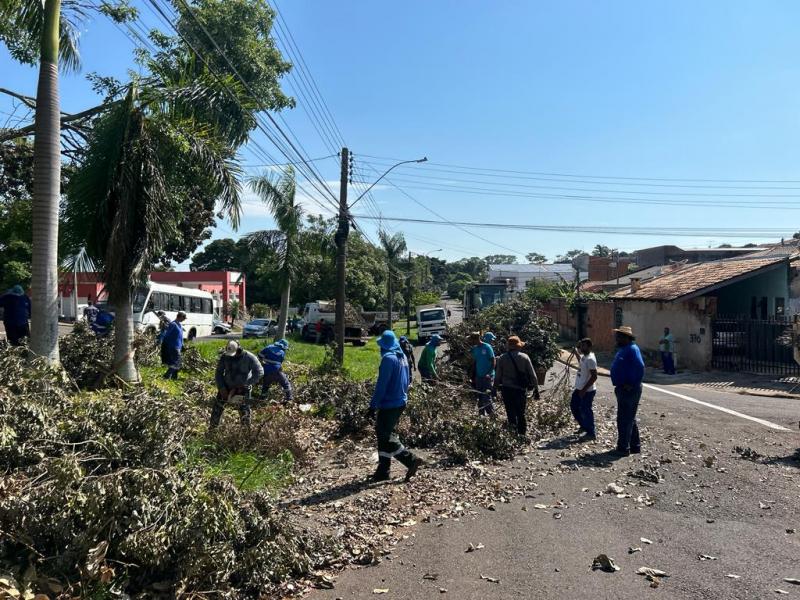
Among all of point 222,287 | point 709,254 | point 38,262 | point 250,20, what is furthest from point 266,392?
point 222,287

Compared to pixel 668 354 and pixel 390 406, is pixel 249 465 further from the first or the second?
pixel 668 354

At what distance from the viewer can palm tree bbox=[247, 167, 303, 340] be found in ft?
71.2

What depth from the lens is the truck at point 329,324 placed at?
109 ft

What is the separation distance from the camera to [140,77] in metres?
10.4

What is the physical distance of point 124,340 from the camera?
10.9 meters

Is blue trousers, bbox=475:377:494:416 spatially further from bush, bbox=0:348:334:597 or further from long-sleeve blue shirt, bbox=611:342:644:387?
bush, bbox=0:348:334:597

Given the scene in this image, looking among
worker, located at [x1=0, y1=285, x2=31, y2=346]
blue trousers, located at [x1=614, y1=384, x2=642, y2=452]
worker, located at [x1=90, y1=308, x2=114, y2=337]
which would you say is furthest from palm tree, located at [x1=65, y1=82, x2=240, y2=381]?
blue trousers, located at [x1=614, y1=384, x2=642, y2=452]

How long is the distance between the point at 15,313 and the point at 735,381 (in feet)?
60.5

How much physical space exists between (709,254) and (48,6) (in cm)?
4472

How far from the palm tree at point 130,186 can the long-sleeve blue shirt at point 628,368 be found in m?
7.46

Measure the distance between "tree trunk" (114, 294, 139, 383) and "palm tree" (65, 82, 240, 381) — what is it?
0.02 metres

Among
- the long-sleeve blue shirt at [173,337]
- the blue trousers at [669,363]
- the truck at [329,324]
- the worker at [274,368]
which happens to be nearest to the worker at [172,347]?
the long-sleeve blue shirt at [173,337]

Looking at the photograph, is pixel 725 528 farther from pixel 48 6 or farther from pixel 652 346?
pixel 652 346

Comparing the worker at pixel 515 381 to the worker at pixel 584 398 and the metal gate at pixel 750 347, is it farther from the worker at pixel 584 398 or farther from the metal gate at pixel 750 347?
the metal gate at pixel 750 347
